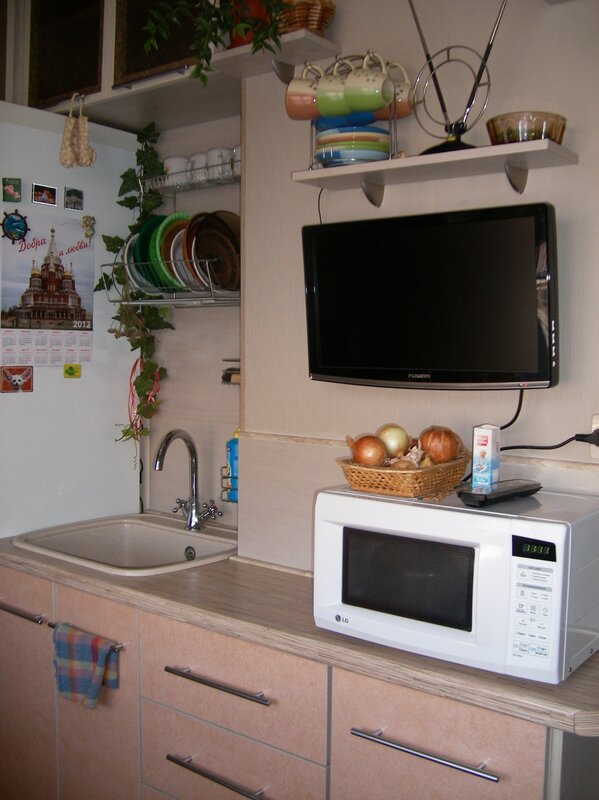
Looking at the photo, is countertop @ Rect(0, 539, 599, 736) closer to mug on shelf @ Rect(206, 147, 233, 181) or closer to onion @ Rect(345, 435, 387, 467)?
onion @ Rect(345, 435, 387, 467)

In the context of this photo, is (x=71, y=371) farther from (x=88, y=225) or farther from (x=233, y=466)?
(x=233, y=466)

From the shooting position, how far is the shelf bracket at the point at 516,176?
1847 millimetres

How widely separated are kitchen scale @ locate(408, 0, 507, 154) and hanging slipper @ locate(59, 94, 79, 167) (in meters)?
1.16

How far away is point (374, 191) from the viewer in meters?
2.13

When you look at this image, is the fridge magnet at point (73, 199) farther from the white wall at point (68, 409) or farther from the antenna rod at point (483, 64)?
the antenna rod at point (483, 64)

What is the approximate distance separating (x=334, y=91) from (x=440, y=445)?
0.86 metres

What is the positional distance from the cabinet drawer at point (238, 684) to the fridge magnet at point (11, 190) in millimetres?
1343

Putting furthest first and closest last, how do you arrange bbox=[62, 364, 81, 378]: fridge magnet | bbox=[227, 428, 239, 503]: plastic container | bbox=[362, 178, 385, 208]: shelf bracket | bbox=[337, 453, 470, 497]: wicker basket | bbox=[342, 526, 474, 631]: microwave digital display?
bbox=[62, 364, 81, 378]: fridge magnet < bbox=[227, 428, 239, 503]: plastic container < bbox=[362, 178, 385, 208]: shelf bracket < bbox=[337, 453, 470, 497]: wicker basket < bbox=[342, 526, 474, 631]: microwave digital display

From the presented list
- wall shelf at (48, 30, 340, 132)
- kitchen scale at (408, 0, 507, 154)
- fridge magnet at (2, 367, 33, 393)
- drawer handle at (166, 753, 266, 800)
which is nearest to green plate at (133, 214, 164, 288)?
wall shelf at (48, 30, 340, 132)

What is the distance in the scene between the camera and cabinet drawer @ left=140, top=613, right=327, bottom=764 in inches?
71.2

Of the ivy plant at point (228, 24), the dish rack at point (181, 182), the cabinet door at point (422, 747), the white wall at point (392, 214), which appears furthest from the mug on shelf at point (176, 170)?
the cabinet door at point (422, 747)

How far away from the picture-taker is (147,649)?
2148mm

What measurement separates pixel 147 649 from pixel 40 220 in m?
1.39

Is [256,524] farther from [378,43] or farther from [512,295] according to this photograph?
[378,43]
